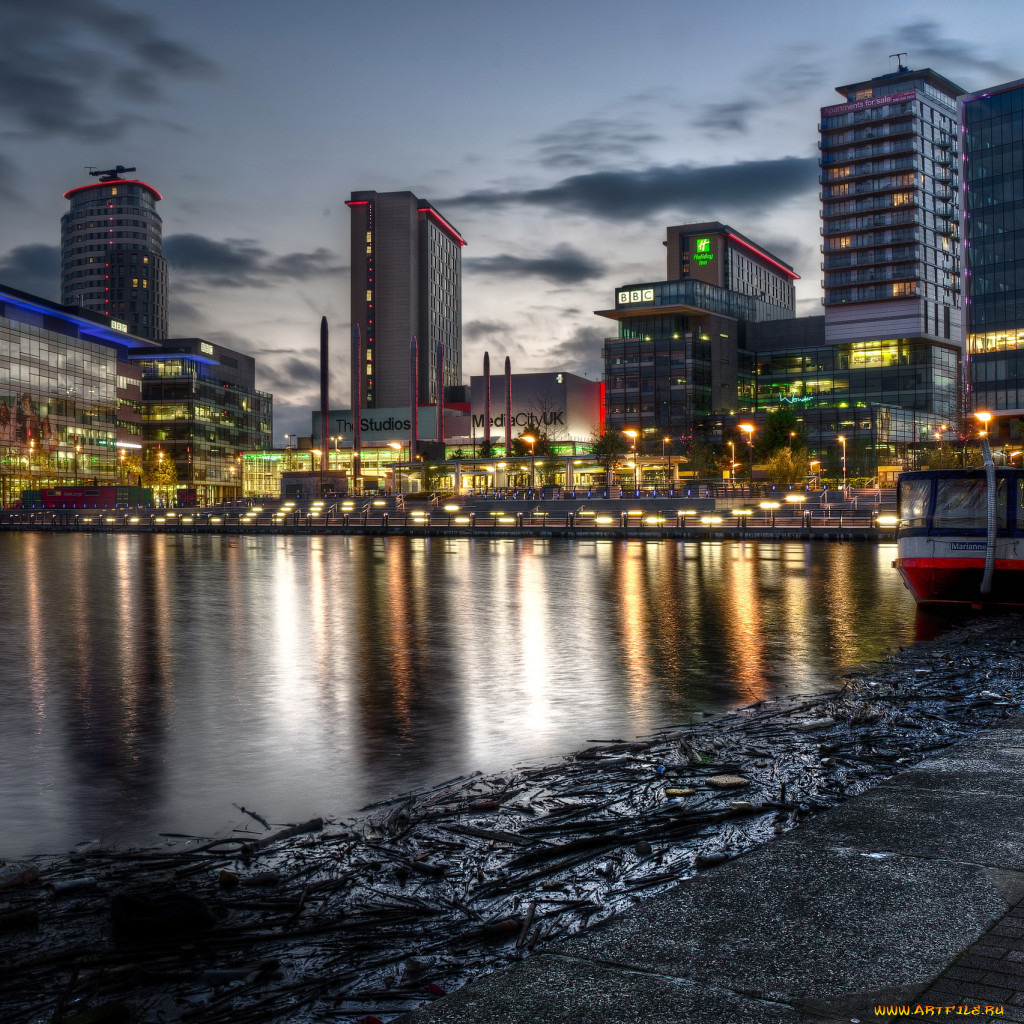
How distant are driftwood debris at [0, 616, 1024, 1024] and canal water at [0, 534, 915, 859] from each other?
0.78 m

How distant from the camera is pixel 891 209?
16488cm

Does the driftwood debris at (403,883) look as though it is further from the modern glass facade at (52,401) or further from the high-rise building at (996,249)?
the high-rise building at (996,249)

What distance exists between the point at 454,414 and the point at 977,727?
189349 millimetres

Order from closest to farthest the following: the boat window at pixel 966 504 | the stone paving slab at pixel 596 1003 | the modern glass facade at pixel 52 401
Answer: the stone paving slab at pixel 596 1003
the boat window at pixel 966 504
the modern glass facade at pixel 52 401

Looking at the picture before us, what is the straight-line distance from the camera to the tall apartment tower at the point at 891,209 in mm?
163125

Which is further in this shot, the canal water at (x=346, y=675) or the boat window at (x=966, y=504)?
the boat window at (x=966, y=504)

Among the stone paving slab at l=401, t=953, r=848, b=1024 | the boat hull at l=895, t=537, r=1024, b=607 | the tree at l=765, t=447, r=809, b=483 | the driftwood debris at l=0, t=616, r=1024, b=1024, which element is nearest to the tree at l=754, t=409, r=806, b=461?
the tree at l=765, t=447, r=809, b=483

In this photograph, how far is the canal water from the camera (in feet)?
27.0

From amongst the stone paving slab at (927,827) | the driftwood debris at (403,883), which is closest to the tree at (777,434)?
the driftwood debris at (403,883)

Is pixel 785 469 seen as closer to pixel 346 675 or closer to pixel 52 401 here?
pixel 52 401

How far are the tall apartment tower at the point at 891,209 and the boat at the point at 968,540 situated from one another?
500ft

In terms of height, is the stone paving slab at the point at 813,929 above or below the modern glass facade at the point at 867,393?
below

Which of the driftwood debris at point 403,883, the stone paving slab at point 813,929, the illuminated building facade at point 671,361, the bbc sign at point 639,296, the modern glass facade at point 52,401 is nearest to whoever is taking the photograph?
the stone paving slab at point 813,929

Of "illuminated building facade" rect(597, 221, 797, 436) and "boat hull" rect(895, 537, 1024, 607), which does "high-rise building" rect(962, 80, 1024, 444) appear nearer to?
"illuminated building facade" rect(597, 221, 797, 436)
